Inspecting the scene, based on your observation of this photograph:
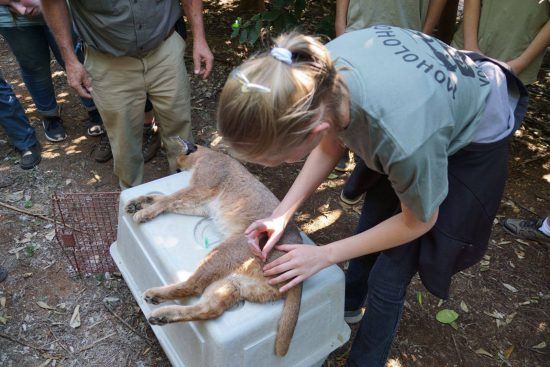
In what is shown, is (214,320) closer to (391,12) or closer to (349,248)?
(349,248)

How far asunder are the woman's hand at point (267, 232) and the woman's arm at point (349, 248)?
81mm

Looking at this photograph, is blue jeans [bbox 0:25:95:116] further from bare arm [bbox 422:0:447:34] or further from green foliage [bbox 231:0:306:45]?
bare arm [bbox 422:0:447:34]

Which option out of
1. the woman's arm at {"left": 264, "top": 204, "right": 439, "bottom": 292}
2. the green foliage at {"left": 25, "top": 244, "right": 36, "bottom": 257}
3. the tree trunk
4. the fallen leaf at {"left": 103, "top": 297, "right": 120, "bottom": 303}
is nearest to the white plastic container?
the woman's arm at {"left": 264, "top": 204, "right": 439, "bottom": 292}

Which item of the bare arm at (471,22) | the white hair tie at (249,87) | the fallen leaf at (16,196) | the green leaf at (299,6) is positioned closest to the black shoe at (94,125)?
the fallen leaf at (16,196)

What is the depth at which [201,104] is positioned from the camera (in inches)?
199

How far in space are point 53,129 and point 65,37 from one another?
5.40ft

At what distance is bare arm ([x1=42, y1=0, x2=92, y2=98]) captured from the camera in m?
2.93

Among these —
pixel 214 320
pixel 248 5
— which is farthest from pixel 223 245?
pixel 248 5

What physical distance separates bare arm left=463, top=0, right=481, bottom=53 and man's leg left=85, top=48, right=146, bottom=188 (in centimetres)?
243

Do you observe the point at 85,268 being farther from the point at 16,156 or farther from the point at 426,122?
the point at 426,122

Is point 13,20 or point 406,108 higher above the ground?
point 406,108

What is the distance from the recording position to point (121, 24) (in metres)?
2.90

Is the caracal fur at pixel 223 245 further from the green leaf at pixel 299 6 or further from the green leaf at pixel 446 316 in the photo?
the green leaf at pixel 299 6

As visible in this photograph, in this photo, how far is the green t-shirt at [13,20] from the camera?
11.7 ft
